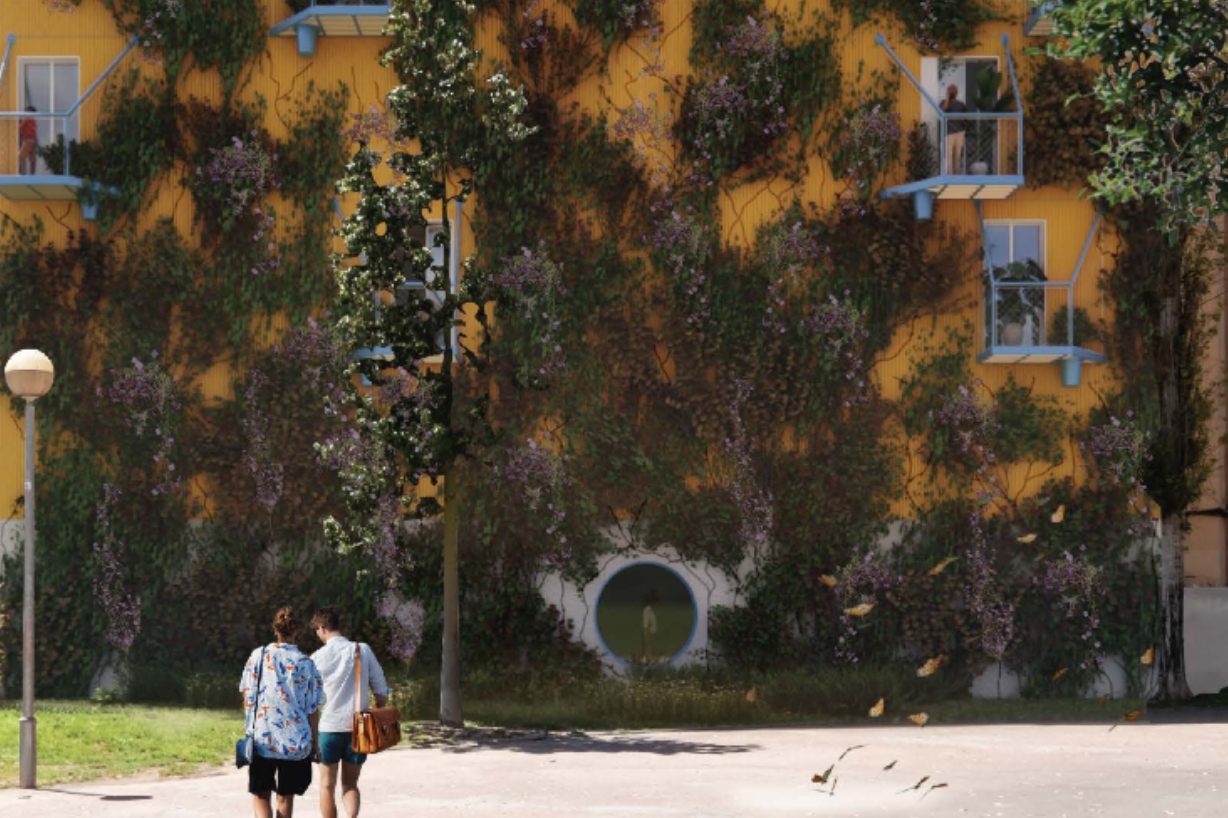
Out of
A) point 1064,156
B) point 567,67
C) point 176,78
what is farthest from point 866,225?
point 176,78

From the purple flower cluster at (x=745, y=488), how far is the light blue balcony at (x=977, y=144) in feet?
12.2

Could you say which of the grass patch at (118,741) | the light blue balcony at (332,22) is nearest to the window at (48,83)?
the light blue balcony at (332,22)

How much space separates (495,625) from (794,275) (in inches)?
254

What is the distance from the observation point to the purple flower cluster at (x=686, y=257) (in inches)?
1060

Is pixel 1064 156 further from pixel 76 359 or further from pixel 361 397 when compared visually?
pixel 76 359

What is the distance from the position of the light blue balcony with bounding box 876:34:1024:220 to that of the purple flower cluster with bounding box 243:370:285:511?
30.5 ft

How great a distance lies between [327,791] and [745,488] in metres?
13.9

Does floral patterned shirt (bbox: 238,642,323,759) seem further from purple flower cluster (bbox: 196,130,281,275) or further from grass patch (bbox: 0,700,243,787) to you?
purple flower cluster (bbox: 196,130,281,275)

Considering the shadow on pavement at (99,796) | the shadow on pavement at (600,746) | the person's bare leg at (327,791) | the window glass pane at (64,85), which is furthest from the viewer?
the window glass pane at (64,85)

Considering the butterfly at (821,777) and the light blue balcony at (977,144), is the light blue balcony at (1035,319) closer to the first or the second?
the light blue balcony at (977,144)

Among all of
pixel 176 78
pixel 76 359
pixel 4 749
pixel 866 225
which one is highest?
pixel 176 78

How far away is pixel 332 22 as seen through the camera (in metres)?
27.0

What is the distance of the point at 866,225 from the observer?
89.2ft

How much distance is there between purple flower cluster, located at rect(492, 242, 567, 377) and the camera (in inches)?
1057
